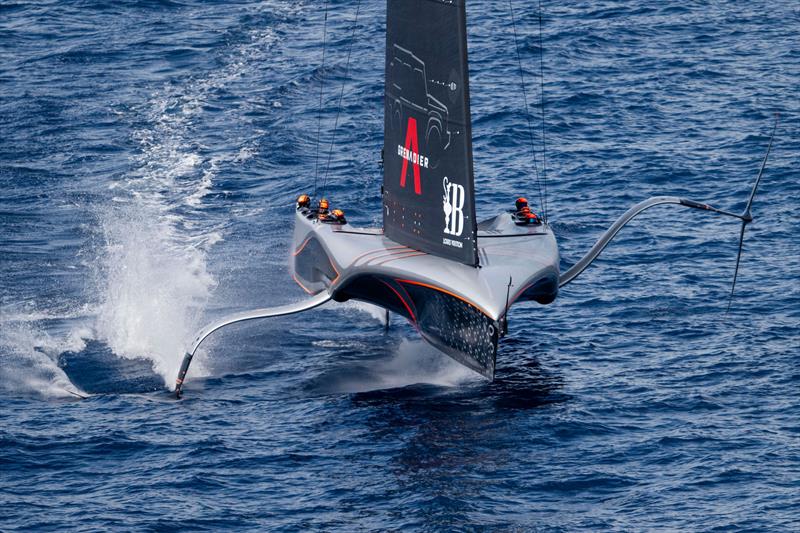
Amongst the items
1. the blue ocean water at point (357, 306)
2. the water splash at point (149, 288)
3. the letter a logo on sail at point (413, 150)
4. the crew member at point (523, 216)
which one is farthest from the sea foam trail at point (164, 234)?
the crew member at point (523, 216)

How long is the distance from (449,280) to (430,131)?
425cm

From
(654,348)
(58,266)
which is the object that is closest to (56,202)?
(58,266)

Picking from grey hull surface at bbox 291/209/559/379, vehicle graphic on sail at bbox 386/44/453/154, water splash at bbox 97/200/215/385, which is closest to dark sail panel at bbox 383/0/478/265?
vehicle graphic on sail at bbox 386/44/453/154

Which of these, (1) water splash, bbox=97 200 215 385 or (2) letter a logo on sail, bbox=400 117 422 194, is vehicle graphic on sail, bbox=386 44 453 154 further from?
(1) water splash, bbox=97 200 215 385

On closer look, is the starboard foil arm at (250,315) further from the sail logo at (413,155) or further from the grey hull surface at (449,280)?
the sail logo at (413,155)

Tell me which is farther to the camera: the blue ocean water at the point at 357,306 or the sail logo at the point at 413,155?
the sail logo at the point at 413,155

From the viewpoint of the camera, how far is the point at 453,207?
122 ft

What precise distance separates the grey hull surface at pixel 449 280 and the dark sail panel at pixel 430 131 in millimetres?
725

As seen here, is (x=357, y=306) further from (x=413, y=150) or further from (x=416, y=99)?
(x=416, y=99)

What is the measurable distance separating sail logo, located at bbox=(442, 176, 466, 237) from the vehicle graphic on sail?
929 millimetres

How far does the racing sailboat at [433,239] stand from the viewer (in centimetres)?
3591

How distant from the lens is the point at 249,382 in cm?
3859

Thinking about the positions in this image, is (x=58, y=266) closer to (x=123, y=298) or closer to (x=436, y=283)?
(x=123, y=298)

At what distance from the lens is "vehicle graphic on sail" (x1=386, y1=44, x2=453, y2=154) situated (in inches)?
1457
